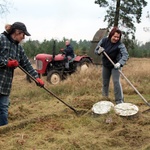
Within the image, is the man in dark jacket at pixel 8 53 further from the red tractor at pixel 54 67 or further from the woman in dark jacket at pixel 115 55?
the red tractor at pixel 54 67

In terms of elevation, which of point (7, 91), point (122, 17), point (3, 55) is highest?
point (122, 17)

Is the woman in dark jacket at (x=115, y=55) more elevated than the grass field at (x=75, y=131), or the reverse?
the woman in dark jacket at (x=115, y=55)

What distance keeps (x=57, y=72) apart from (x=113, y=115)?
20.9 ft

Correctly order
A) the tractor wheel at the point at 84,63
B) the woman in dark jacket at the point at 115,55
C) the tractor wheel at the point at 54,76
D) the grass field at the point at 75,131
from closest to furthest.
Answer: the grass field at the point at 75,131 → the woman in dark jacket at the point at 115,55 → the tractor wheel at the point at 54,76 → the tractor wheel at the point at 84,63

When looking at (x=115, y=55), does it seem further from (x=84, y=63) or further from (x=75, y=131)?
(x=84, y=63)

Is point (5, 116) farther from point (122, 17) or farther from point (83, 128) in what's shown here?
point (122, 17)

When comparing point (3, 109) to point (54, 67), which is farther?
point (54, 67)

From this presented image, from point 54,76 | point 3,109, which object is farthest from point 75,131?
point 54,76

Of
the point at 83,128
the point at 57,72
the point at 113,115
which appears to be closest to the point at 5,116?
the point at 83,128

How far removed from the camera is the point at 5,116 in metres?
4.28

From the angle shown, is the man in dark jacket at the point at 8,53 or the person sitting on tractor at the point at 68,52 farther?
the person sitting on tractor at the point at 68,52

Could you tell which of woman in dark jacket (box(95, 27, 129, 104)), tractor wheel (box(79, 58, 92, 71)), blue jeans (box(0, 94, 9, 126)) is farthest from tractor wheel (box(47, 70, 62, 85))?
blue jeans (box(0, 94, 9, 126))

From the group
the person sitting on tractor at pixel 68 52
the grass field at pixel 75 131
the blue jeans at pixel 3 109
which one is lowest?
the grass field at pixel 75 131

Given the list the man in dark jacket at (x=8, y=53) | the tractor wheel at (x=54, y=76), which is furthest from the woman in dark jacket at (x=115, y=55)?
the tractor wheel at (x=54, y=76)
